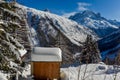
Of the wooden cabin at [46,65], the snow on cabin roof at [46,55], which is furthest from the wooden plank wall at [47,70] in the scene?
the snow on cabin roof at [46,55]

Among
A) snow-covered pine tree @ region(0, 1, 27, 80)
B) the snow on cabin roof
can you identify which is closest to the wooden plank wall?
the snow on cabin roof

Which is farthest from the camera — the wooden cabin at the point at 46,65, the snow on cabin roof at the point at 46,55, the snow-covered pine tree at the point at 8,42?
the snow on cabin roof at the point at 46,55

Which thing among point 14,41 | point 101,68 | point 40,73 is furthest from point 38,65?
point 14,41

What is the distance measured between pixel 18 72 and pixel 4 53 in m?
1.06

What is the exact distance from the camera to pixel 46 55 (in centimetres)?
2931

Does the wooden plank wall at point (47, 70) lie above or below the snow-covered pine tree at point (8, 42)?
below

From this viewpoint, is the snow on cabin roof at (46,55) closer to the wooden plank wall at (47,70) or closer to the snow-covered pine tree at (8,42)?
the wooden plank wall at (47,70)

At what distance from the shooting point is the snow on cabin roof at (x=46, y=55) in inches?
1135

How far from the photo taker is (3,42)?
42.9ft

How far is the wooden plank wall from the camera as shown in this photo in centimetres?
2875

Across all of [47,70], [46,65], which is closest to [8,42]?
[46,65]

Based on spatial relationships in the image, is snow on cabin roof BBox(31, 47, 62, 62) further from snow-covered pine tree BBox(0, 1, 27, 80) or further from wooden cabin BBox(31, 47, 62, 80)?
snow-covered pine tree BBox(0, 1, 27, 80)

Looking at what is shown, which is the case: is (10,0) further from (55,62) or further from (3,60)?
(55,62)

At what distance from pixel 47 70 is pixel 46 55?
1.52 meters
